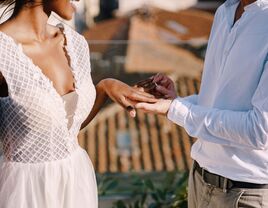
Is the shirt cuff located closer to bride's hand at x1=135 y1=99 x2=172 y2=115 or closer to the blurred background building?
bride's hand at x1=135 y1=99 x2=172 y2=115

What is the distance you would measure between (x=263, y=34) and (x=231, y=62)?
106 mm

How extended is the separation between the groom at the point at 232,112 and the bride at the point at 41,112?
0.56 feet

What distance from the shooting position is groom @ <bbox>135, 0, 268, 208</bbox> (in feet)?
4.68

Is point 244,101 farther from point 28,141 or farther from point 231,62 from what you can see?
point 28,141

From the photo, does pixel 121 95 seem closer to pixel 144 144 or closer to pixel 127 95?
pixel 127 95

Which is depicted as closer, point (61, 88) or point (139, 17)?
point (61, 88)

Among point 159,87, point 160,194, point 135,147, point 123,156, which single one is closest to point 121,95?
point 159,87

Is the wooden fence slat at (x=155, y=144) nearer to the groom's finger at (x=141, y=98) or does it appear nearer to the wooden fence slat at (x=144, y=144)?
the wooden fence slat at (x=144, y=144)

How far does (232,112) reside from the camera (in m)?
1.47

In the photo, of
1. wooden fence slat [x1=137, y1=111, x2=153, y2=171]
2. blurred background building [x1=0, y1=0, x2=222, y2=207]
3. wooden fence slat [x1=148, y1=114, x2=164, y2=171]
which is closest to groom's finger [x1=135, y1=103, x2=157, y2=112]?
blurred background building [x1=0, y1=0, x2=222, y2=207]

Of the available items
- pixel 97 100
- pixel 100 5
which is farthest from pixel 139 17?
pixel 97 100

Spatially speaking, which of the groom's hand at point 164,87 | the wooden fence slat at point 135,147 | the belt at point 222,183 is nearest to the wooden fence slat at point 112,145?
the wooden fence slat at point 135,147

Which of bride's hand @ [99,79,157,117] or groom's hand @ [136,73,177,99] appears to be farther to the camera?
groom's hand @ [136,73,177,99]

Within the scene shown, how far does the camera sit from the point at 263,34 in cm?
142
